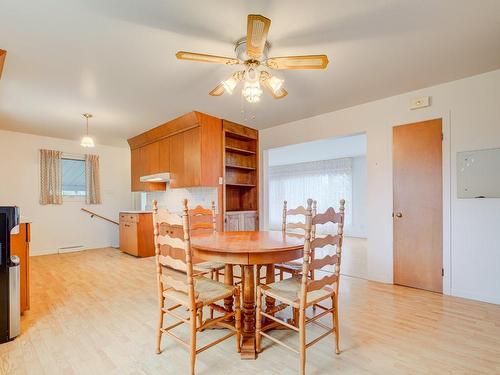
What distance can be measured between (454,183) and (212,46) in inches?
113

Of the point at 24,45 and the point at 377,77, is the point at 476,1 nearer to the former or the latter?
the point at 377,77

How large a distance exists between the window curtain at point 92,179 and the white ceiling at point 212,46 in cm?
228

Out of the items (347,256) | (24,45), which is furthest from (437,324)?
(24,45)

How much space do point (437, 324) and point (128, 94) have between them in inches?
154

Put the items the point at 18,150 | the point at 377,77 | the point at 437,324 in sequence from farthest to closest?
1. the point at 18,150
2. the point at 377,77
3. the point at 437,324

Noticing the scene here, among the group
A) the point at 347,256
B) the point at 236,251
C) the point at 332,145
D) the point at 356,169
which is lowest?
the point at 347,256

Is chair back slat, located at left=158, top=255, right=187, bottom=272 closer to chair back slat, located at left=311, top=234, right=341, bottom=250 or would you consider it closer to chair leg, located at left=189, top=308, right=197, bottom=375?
chair leg, located at left=189, top=308, right=197, bottom=375

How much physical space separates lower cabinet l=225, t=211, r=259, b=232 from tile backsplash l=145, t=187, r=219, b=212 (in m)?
0.37

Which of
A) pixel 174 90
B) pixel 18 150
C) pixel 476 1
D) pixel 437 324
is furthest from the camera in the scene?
pixel 18 150

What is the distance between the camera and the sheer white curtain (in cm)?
773

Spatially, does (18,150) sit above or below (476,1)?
below

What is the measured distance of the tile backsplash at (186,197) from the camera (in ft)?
14.3

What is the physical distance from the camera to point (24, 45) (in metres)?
2.13

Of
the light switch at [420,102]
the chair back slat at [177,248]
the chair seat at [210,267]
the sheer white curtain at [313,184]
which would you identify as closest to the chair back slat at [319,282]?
the chair back slat at [177,248]
